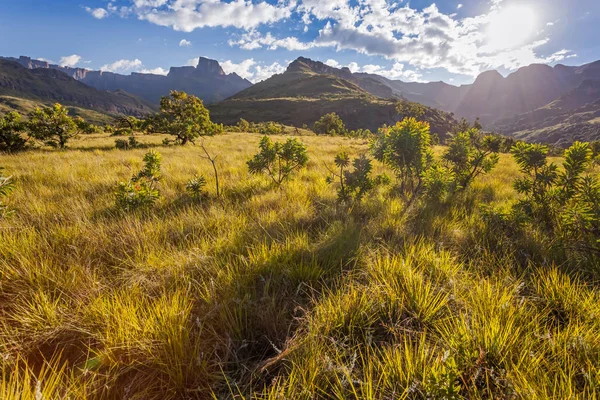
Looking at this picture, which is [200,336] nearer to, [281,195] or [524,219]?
[281,195]

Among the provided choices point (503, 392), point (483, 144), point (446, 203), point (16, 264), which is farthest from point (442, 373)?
point (483, 144)

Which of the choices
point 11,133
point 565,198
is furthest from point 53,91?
point 565,198

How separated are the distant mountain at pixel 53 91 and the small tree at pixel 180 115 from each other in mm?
182877

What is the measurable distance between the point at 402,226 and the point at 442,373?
2065 mm

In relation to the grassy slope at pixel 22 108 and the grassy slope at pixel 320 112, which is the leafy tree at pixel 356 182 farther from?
the grassy slope at pixel 22 108

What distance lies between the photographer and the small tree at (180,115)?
1430cm

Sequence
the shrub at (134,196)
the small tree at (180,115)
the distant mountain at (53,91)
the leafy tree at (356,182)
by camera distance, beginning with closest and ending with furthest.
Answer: the shrub at (134,196)
the leafy tree at (356,182)
the small tree at (180,115)
the distant mountain at (53,91)

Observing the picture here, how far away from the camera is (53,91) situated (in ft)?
533

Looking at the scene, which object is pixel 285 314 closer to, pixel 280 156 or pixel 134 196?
pixel 134 196

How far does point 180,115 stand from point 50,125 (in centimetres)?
596

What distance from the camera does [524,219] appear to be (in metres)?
3.00

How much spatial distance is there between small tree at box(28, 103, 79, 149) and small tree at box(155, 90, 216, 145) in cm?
441

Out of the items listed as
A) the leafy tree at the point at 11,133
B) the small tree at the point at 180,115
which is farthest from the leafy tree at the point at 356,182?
the leafy tree at the point at 11,133

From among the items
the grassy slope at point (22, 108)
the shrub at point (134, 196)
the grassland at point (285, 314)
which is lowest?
the grassland at point (285, 314)
